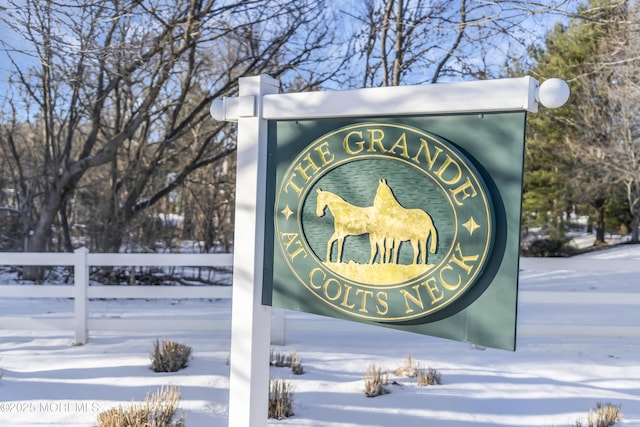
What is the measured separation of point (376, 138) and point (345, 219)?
0.42m

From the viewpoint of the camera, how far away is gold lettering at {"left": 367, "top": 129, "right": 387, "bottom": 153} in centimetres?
250

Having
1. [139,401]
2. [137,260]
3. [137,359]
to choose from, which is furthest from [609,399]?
[137,260]

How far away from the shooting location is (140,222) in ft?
A: 40.7

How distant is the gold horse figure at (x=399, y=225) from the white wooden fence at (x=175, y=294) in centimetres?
364

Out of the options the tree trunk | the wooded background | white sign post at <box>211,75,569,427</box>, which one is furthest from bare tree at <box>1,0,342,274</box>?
the tree trunk

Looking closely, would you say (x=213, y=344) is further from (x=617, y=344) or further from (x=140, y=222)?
(x=140, y=222)

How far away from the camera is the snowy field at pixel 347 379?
3.88 metres

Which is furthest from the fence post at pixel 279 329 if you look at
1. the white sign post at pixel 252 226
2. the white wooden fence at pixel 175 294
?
the white sign post at pixel 252 226

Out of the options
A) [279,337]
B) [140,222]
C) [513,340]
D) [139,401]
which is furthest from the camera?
[140,222]

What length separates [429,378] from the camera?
455cm

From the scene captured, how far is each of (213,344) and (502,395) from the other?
3137mm

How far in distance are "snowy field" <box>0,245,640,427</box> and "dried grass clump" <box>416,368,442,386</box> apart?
0.27ft

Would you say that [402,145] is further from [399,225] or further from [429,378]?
[429,378]

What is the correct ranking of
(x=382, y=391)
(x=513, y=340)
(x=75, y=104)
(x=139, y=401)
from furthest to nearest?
(x=75, y=104), (x=382, y=391), (x=139, y=401), (x=513, y=340)
